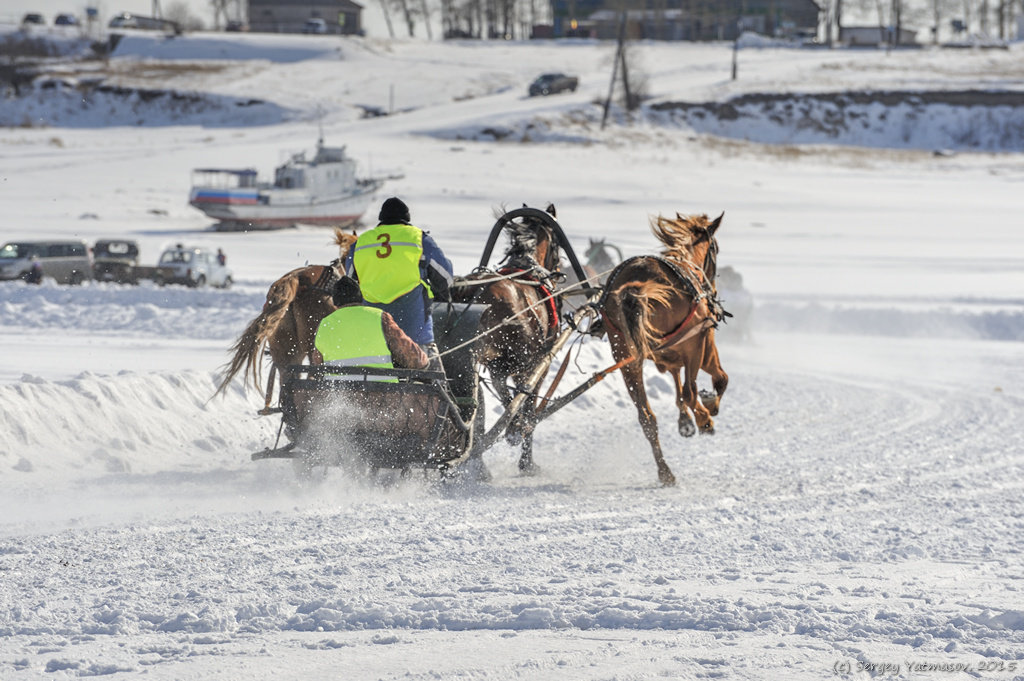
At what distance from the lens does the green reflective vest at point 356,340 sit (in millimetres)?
7020

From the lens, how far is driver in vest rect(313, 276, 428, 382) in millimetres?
7012

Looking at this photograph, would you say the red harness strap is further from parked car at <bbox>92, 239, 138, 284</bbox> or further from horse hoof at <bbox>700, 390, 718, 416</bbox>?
parked car at <bbox>92, 239, 138, 284</bbox>

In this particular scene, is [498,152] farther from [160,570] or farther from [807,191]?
[160,570]

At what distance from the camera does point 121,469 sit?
26.0ft

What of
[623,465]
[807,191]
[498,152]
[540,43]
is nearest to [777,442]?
[623,465]

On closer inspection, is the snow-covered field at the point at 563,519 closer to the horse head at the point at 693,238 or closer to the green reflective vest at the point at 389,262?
the green reflective vest at the point at 389,262

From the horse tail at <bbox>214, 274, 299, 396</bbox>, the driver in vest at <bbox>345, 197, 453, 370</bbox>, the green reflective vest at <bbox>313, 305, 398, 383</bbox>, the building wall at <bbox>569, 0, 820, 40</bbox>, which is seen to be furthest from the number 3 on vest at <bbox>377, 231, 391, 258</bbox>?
the building wall at <bbox>569, 0, 820, 40</bbox>

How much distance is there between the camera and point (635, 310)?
846cm

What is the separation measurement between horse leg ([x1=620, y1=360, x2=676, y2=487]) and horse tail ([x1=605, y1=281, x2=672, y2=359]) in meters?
0.14

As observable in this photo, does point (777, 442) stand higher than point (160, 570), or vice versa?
point (160, 570)

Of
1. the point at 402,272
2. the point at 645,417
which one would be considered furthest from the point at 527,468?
the point at 402,272

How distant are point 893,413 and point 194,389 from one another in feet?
23.9

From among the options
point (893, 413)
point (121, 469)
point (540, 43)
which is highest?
point (540, 43)

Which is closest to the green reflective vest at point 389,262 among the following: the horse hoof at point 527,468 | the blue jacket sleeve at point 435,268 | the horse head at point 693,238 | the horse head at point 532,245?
the blue jacket sleeve at point 435,268
